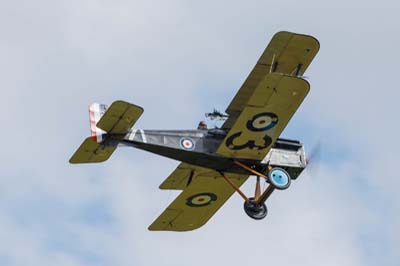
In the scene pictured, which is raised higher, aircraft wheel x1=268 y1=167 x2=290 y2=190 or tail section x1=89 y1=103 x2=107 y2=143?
aircraft wheel x1=268 y1=167 x2=290 y2=190

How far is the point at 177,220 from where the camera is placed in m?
31.6

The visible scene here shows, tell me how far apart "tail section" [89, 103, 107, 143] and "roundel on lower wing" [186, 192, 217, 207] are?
3.76 meters

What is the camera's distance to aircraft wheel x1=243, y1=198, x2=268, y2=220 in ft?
95.6

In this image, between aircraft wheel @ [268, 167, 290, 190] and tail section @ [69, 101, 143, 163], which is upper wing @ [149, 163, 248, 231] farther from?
tail section @ [69, 101, 143, 163]

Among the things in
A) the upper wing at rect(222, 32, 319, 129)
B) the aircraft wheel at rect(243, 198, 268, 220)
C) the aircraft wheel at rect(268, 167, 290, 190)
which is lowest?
the aircraft wheel at rect(243, 198, 268, 220)

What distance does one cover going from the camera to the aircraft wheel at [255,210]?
29141 mm

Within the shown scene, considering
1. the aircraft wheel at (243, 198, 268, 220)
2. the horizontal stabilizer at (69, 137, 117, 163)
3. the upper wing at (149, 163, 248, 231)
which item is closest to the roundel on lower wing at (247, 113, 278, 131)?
the aircraft wheel at (243, 198, 268, 220)

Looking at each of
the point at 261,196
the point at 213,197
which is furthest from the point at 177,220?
the point at 261,196

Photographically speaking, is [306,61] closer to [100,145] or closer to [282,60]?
[282,60]

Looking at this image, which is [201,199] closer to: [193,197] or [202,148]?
[193,197]

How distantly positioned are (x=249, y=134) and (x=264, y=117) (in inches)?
23.0

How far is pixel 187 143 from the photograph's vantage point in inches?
1131

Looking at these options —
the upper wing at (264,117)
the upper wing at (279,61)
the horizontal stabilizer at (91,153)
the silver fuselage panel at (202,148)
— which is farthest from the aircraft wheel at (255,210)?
the horizontal stabilizer at (91,153)

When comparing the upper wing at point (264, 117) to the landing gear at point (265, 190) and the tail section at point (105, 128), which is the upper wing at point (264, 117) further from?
the tail section at point (105, 128)
